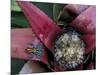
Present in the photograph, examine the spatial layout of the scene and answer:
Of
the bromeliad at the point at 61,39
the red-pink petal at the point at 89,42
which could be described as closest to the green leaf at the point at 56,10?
the bromeliad at the point at 61,39

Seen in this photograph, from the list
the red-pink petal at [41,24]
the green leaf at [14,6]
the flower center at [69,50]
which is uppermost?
the green leaf at [14,6]

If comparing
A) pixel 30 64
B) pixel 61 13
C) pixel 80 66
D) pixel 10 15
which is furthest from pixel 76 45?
pixel 10 15

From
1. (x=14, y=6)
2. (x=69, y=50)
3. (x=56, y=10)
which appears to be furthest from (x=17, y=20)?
(x=69, y=50)

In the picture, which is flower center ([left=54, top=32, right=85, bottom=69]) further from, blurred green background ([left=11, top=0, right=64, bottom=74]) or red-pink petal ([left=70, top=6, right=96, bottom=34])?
blurred green background ([left=11, top=0, right=64, bottom=74])

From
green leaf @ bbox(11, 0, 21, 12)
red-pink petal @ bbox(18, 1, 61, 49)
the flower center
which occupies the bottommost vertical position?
the flower center

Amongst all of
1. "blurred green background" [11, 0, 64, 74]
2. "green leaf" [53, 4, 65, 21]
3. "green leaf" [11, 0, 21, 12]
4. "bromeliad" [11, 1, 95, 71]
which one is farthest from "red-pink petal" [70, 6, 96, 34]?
"green leaf" [11, 0, 21, 12]

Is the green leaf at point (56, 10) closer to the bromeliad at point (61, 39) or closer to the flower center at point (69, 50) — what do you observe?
the bromeliad at point (61, 39)
